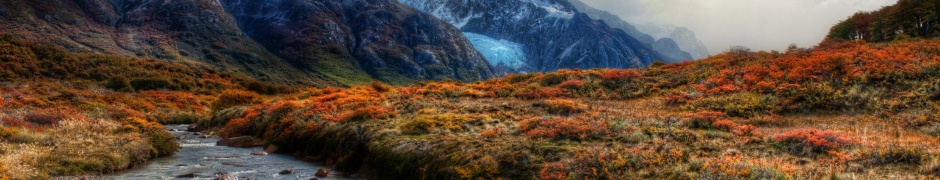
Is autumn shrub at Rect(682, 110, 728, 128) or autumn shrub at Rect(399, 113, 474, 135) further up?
autumn shrub at Rect(682, 110, 728, 128)

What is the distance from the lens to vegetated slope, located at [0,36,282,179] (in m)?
22.0

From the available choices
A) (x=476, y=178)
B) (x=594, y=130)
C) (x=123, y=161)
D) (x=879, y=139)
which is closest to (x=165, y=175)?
(x=123, y=161)

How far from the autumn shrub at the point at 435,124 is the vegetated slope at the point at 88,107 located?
13465 mm

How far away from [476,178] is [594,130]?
688 centimetres

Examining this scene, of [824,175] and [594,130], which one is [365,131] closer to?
[594,130]

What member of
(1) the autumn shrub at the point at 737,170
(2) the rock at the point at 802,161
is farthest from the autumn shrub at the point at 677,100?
(1) the autumn shrub at the point at 737,170

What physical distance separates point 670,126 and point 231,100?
212ft

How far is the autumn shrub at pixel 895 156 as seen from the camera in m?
13.6

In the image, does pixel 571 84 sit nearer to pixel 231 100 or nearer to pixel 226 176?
pixel 226 176

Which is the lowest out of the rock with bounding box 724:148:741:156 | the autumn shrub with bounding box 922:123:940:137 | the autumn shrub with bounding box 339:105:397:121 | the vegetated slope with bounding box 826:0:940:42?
the autumn shrub with bounding box 339:105:397:121

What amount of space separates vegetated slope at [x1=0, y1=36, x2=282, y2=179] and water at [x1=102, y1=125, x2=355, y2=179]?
3.61ft

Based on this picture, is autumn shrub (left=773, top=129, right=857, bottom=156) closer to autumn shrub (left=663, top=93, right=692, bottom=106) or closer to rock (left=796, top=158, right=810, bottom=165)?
rock (left=796, top=158, right=810, bottom=165)

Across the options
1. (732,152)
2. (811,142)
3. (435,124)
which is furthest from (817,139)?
(435,124)

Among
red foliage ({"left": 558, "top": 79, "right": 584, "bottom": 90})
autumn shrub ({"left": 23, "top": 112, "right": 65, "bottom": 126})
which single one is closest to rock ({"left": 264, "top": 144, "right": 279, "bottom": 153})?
autumn shrub ({"left": 23, "top": 112, "right": 65, "bottom": 126})
